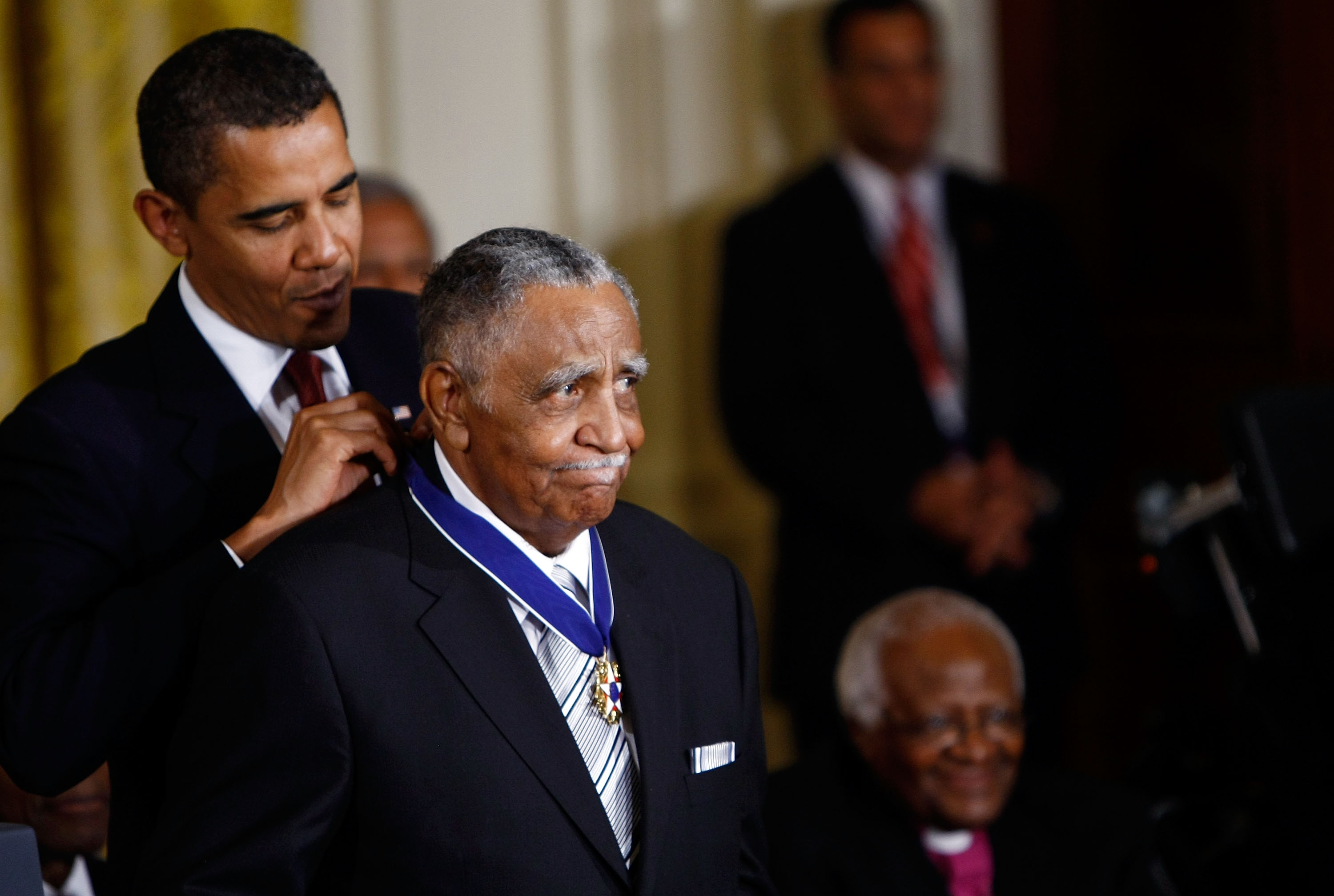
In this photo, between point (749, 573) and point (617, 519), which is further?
point (749, 573)

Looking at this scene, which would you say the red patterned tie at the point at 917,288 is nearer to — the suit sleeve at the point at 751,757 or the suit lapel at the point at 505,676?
the suit sleeve at the point at 751,757

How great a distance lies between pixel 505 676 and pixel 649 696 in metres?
0.15

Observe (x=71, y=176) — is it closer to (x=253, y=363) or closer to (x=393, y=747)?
(x=253, y=363)

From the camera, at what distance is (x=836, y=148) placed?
4152 mm

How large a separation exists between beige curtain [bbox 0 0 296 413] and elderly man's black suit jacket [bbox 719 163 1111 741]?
1.30 metres

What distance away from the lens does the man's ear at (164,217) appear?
156cm

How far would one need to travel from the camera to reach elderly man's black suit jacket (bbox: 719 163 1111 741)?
134 inches

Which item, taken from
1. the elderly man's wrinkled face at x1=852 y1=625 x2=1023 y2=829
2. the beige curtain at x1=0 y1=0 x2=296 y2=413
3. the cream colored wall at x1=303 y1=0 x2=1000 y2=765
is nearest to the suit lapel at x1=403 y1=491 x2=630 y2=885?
the elderly man's wrinkled face at x1=852 y1=625 x2=1023 y2=829

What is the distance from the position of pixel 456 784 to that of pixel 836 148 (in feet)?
10.0

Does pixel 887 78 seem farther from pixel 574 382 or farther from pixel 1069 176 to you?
pixel 574 382

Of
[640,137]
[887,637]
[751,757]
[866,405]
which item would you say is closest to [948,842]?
[887,637]

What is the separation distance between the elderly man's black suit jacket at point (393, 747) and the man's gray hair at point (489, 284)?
151mm

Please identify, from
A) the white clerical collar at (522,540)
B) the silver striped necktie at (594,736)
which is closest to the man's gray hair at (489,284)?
the white clerical collar at (522,540)

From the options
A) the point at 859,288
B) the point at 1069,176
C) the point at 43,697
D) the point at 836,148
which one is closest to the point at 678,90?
the point at 836,148
